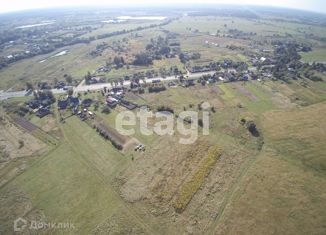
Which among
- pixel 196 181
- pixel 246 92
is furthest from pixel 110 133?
pixel 246 92

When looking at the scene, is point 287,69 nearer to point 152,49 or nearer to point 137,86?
point 137,86

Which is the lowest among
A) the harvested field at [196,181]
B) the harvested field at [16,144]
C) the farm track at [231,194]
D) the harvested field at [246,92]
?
the harvested field at [16,144]

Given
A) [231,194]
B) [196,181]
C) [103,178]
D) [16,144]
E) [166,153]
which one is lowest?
[16,144]

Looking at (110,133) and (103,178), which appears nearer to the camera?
(103,178)

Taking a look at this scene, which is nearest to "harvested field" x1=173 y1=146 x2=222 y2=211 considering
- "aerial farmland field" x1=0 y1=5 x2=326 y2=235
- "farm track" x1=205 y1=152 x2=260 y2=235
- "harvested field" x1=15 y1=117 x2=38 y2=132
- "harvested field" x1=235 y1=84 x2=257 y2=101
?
"aerial farmland field" x1=0 y1=5 x2=326 y2=235

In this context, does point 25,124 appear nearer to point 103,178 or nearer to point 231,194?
point 103,178

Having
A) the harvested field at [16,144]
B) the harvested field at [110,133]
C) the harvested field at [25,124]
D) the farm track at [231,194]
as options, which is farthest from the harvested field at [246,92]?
the harvested field at [25,124]

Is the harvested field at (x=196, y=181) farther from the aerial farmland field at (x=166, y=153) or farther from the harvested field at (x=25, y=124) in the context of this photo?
the harvested field at (x=25, y=124)

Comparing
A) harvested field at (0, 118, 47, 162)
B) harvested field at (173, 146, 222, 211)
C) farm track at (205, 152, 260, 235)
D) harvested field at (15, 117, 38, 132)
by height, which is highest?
farm track at (205, 152, 260, 235)

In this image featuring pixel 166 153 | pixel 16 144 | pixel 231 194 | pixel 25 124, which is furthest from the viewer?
pixel 25 124

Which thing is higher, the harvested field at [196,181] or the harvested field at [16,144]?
the harvested field at [196,181]

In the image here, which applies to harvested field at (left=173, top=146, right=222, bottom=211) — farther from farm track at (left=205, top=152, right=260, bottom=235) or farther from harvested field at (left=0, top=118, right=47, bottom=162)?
harvested field at (left=0, top=118, right=47, bottom=162)
